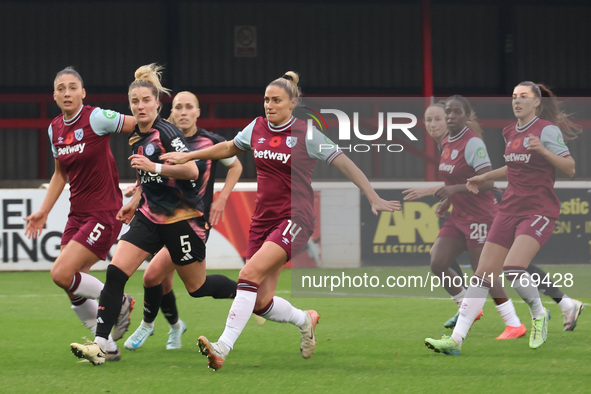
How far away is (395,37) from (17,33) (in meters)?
9.88

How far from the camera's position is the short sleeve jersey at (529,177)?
6609 millimetres

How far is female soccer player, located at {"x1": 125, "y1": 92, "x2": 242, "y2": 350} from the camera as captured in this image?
656cm

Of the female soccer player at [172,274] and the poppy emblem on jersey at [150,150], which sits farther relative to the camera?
the female soccer player at [172,274]

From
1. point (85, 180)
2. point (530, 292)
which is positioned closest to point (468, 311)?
point (530, 292)

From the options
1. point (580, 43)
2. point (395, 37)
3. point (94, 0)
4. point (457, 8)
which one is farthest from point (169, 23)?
point (580, 43)

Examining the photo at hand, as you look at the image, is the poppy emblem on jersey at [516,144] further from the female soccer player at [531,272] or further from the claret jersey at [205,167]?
the claret jersey at [205,167]

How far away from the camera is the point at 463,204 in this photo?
724 centimetres

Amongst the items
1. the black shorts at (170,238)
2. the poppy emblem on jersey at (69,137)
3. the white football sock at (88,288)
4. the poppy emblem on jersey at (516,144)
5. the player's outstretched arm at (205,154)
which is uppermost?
the poppy emblem on jersey at (69,137)

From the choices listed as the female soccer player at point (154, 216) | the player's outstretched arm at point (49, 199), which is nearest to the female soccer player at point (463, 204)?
the female soccer player at point (154, 216)

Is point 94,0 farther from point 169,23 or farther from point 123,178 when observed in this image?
point 123,178

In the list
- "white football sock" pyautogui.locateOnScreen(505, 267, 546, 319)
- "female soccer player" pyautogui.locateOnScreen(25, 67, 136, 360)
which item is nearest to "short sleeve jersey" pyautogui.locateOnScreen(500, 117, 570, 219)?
"white football sock" pyautogui.locateOnScreen(505, 267, 546, 319)

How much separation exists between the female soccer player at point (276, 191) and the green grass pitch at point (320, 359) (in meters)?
0.41

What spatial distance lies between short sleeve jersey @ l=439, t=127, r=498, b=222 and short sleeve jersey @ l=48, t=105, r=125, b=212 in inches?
89.8

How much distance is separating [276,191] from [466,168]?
5.16ft
